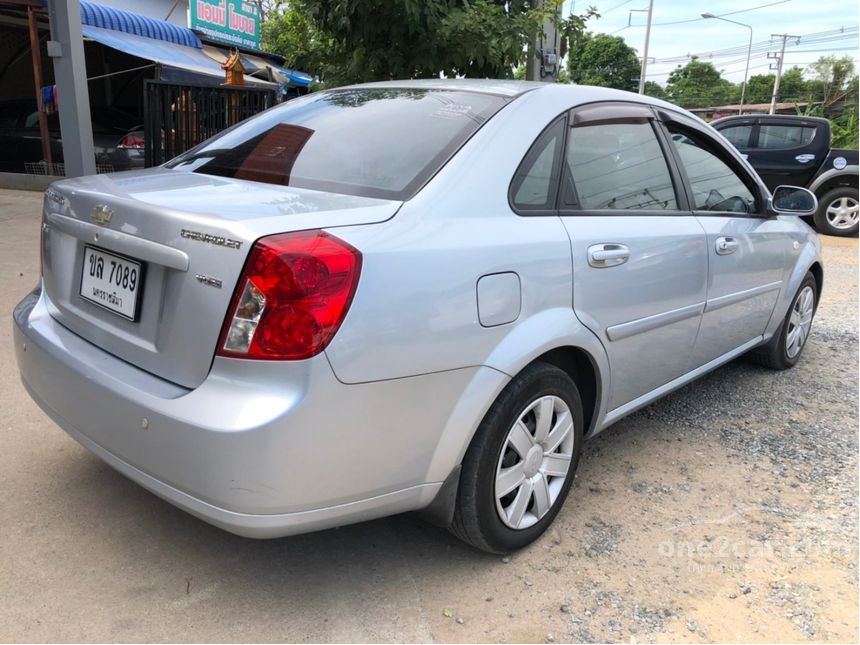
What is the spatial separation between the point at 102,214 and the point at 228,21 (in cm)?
1586

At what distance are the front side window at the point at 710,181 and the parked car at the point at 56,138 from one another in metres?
8.63

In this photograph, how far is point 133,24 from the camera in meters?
13.2

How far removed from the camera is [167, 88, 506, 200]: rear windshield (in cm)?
227

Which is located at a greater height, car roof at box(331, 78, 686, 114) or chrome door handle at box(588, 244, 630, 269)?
car roof at box(331, 78, 686, 114)

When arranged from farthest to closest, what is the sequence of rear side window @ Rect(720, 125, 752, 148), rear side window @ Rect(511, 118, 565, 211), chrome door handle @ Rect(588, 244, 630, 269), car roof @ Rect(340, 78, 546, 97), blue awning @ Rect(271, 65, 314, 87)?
blue awning @ Rect(271, 65, 314, 87), rear side window @ Rect(720, 125, 752, 148), car roof @ Rect(340, 78, 546, 97), chrome door handle @ Rect(588, 244, 630, 269), rear side window @ Rect(511, 118, 565, 211)

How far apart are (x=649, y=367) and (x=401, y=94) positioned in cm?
149

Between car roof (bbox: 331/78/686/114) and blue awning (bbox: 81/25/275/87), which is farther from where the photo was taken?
blue awning (bbox: 81/25/275/87)

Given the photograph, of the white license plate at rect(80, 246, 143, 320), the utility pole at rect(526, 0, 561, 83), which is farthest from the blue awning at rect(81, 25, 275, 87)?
the white license plate at rect(80, 246, 143, 320)

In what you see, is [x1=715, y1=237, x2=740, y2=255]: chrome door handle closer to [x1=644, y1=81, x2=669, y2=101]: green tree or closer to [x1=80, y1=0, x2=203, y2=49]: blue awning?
[x1=80, y1=0, x2=203, y2=49]: blue awning

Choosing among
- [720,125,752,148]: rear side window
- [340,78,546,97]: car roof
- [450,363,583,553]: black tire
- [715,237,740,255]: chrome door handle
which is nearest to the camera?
[450,363,583,553]: black tire

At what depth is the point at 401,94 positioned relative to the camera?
281cm

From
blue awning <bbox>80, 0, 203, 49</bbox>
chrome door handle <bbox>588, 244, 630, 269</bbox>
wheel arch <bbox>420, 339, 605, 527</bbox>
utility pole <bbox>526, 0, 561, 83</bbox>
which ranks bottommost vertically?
wheel arch <bbox>420, 339, 605, 527</bbox>

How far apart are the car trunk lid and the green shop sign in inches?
576

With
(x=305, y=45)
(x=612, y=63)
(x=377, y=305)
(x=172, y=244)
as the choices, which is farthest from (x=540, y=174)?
(x=612, y=63)
